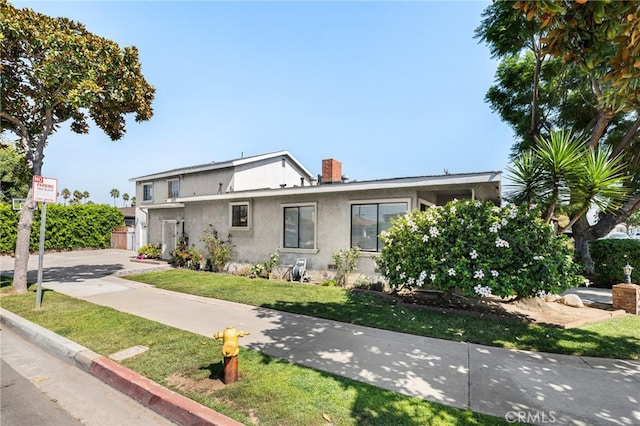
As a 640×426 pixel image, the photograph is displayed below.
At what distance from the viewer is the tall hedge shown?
63.8 feet

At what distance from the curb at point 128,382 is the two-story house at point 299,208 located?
7.07m

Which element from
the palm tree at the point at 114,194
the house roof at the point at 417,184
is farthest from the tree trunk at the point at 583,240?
the palm tree at the point at 114,194

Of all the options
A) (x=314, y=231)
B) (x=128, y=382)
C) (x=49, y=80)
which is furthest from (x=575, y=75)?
(x=49, y=80)

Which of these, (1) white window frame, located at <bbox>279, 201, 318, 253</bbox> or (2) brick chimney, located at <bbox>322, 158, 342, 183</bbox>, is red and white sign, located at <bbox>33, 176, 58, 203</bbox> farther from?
(2) brick chimney, located at <bbox>322, 158, 342, 183</bbox>

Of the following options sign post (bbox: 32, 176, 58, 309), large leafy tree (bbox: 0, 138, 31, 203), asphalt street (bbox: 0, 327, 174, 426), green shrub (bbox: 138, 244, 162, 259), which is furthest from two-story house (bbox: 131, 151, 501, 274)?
large leafy tree (bbox: 0, 138, 31, 203)

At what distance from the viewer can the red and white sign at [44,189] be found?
6939 mm

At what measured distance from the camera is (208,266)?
1326 cm

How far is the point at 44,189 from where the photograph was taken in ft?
23.2

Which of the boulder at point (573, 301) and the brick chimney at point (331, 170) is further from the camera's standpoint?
the brick chimney at point (331, 170)

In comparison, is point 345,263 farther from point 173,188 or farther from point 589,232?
point 173,188

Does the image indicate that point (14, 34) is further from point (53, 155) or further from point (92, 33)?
point (53, 155)

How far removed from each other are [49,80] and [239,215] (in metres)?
7.27

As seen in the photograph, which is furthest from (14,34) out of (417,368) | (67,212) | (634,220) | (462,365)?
(634,220)

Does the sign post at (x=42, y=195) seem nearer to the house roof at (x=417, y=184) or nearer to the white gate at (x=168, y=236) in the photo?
the house roof at (x=417, y=184)
